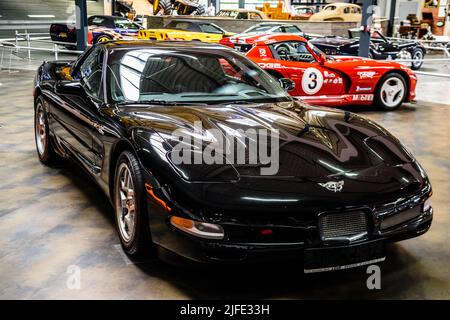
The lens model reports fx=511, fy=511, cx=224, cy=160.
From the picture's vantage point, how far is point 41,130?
15.7ft

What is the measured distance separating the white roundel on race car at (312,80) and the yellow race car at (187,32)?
6.37 meters

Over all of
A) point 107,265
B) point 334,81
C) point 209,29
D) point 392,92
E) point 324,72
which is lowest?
point 107,265

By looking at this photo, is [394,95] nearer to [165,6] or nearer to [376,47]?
[376,47]

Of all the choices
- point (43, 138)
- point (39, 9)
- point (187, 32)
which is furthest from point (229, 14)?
point (43, 138)

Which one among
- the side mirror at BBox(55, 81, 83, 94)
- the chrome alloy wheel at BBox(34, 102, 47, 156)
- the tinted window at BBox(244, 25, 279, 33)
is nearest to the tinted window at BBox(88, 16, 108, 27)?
the tinted window at BBox(244, 25, 279, 33)

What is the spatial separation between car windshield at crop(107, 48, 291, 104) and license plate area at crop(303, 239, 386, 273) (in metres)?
1.43

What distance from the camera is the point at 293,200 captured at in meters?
2.29

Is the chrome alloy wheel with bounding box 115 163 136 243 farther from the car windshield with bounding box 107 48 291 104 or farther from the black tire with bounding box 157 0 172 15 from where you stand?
the black tire with bounding box 157 0 172 15

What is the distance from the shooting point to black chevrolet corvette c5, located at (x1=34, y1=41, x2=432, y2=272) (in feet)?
7.43

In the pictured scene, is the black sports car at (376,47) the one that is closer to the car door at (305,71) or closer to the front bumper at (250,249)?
the car door at (305,71)

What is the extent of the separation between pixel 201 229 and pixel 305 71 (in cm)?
538
